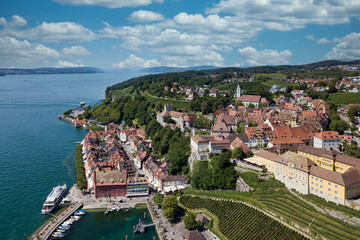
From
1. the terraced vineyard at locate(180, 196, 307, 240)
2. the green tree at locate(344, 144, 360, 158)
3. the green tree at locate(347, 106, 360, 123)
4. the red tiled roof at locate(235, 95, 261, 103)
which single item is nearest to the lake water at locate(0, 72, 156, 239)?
the terraced vineyard at locate(180, 196, 307, 240)

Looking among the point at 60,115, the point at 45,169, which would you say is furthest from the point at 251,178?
the point at 60,115

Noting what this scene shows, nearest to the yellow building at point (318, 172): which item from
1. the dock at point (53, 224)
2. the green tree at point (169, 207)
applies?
the green tree at point (169, 207)

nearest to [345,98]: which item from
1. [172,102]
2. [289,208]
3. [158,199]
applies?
[172,102]

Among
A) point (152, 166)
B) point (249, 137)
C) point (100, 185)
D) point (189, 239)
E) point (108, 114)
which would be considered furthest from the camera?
point (108, 114)

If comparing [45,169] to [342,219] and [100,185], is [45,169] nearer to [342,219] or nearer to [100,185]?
[100,185]

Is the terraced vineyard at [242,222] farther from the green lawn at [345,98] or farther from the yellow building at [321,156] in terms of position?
the green lawn at [345,98]

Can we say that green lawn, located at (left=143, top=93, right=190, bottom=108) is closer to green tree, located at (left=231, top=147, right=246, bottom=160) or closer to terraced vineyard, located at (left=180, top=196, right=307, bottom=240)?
green tree, located at (left=231, top=147, right=246, bottom=160)

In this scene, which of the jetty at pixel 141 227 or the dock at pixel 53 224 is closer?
the dock at pixel 53 224
